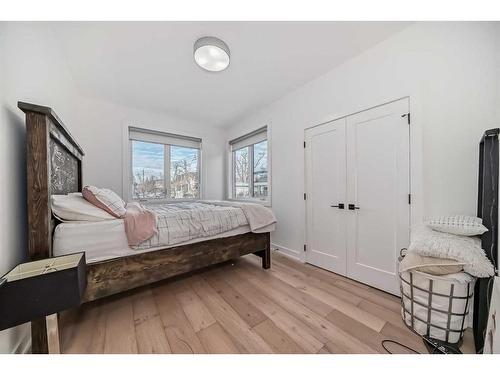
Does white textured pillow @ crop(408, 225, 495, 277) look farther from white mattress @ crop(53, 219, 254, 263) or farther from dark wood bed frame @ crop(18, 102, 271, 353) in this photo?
white mattress @ crop(53, 219, 254, 263)

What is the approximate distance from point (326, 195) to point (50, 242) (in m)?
2.53

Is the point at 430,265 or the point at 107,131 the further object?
the point at 107,131

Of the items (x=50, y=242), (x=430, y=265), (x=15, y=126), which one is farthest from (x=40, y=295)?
(x=430, y=265)

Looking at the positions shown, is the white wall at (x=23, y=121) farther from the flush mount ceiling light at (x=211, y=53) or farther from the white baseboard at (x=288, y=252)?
the white baseboard at (x=288, y=252)

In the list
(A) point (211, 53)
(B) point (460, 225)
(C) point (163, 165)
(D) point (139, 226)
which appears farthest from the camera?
(C) point (163, 165)

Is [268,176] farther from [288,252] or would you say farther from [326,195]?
[288,252]

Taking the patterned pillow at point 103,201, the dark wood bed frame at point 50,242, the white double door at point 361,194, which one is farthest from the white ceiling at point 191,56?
the patterned pillow at point 103,201

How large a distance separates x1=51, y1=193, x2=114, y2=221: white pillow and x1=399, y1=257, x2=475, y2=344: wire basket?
225 cm

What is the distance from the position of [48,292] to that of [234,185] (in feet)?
11.4

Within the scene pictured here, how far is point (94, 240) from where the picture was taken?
1.32m

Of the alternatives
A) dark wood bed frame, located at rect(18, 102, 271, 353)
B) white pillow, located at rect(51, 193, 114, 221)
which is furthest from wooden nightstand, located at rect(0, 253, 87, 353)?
white pillow, located at rect(51, 193, 114, 221)

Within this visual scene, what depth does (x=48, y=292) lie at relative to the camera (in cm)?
86

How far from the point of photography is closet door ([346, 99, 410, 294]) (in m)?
1.70

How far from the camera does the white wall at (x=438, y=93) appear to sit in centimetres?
135
